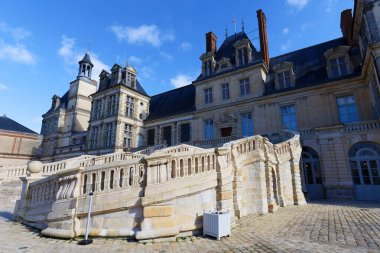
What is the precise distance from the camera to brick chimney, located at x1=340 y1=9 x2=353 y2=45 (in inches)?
701

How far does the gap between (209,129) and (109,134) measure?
11327 mm

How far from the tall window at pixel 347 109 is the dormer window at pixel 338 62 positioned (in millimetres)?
2028

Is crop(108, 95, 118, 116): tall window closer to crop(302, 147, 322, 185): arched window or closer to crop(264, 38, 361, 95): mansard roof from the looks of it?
crop(264, 38, 361, 95): mansard roof

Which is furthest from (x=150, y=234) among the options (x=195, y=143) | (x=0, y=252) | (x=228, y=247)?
(x=195, y=143)

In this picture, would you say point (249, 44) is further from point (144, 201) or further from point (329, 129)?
point (144, 201)

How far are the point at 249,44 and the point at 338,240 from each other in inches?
754

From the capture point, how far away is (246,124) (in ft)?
62.7

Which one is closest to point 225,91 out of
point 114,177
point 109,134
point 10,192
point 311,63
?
point 311,63

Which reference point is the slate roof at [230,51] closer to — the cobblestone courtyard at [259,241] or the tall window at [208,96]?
the tall window at [208,96]

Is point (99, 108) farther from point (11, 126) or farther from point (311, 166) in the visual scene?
point (311, 166)

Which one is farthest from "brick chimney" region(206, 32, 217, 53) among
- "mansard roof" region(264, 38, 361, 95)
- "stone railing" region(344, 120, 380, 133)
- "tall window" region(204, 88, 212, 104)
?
"stone railing" region(344, 120, 380, 133)

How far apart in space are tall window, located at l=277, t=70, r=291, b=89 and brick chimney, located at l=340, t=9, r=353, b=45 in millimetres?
5640

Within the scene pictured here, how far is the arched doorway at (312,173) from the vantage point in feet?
45.9

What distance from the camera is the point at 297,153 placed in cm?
1280
